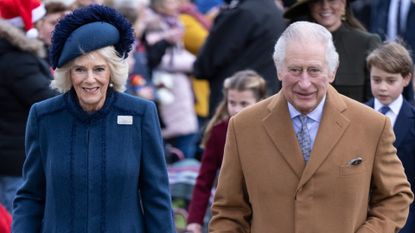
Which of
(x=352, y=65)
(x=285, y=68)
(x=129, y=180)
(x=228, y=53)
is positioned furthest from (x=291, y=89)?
(x=228, y=53)

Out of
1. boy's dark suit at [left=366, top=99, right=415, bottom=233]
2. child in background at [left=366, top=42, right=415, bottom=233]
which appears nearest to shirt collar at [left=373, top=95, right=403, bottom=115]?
child in background at [left=366, top=42, right=415, bottom=233]

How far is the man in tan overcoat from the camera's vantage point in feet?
19.7

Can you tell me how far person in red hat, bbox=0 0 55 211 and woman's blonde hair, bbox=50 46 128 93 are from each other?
221 cm

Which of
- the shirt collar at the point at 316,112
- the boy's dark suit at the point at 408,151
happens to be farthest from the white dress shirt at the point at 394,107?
the shirt collar at the point at 316,112

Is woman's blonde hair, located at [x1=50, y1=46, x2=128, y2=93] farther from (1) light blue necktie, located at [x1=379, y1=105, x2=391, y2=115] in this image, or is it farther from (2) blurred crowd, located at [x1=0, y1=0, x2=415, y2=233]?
(1) light blue necktie, located at [x1=379, y1=105, x2=391, y2=115]

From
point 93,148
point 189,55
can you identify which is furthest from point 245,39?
point 93,148

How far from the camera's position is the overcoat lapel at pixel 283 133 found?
6.06 metres

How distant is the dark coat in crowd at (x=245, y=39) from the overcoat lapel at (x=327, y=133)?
15.8 feet

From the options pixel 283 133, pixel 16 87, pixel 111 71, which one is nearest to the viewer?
pixel 283 133

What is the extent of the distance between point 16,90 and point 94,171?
2.52 metres

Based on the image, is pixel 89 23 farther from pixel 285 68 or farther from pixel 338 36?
pixel 338 36

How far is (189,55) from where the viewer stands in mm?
14211

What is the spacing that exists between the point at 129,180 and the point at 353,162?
1.23 meters

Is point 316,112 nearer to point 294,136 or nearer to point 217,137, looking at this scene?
point 294,136
